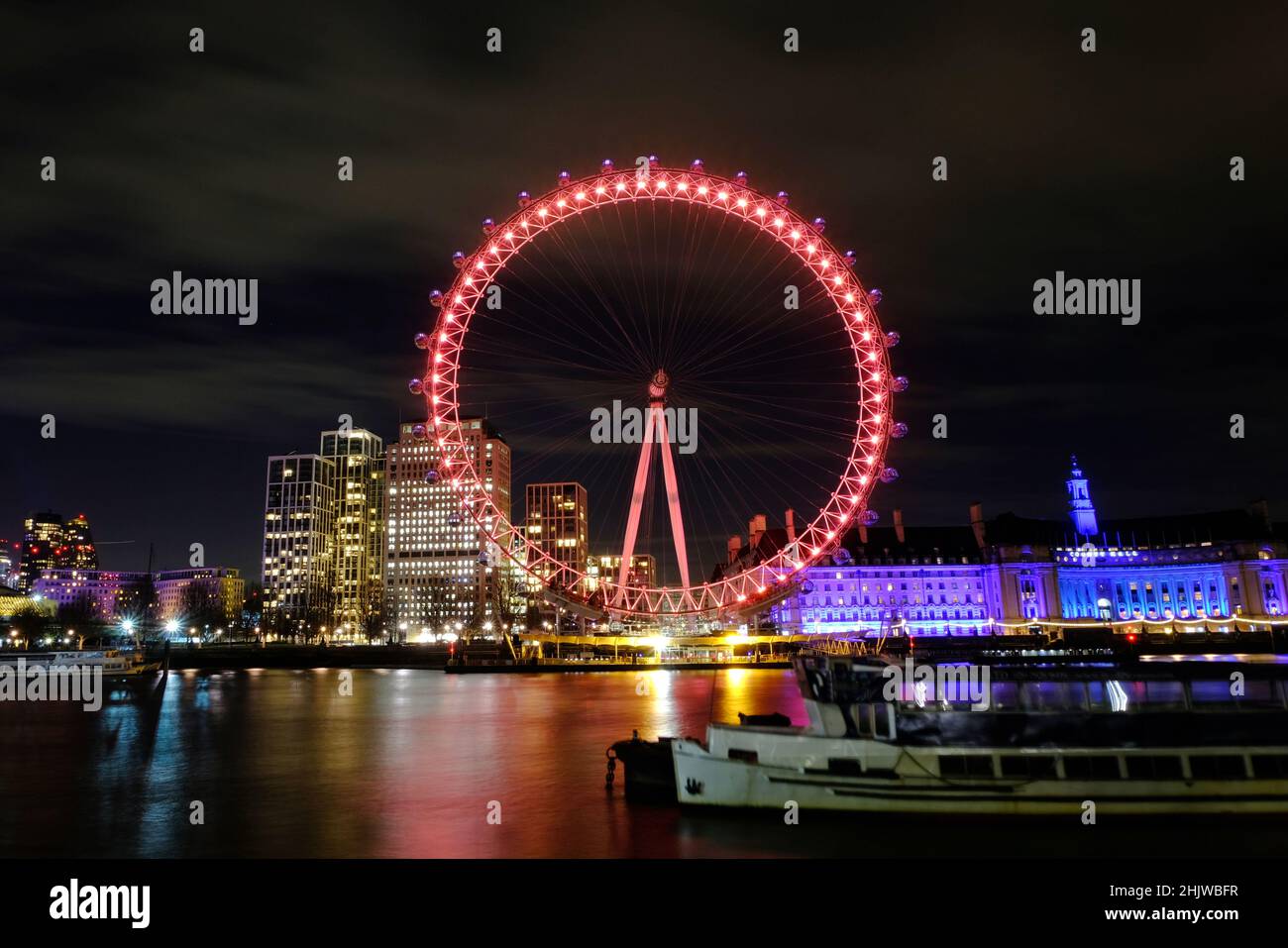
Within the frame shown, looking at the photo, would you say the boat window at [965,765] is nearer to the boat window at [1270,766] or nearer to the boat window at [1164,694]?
the boat window at [1164,694]

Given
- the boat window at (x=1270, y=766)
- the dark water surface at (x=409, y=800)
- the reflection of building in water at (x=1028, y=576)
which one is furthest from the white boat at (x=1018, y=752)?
the reflection of building in water at (x=1028, y=576)

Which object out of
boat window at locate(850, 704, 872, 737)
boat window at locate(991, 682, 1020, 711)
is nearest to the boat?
boat window at locate(850, 704, 872, 737)

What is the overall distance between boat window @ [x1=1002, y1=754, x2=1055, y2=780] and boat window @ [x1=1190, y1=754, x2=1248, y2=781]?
3156 mm

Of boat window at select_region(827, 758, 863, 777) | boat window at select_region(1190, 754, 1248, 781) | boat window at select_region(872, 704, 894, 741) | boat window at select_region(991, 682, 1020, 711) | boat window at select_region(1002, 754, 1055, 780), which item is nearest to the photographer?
boat window at select_region(1190, 754, 1248, 781)

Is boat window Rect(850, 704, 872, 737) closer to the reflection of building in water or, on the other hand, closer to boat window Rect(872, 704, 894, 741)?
boat window Rect(872, 704, 894, 741)

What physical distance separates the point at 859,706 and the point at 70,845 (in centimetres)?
1803

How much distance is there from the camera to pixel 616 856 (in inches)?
704

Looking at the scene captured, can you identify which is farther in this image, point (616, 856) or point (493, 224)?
point (493, 224)

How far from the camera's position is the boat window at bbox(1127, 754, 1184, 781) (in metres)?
20.2

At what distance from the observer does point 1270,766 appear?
66.3 ft

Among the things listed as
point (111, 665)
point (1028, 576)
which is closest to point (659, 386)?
point (111, 665)

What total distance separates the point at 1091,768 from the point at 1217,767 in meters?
2.82
